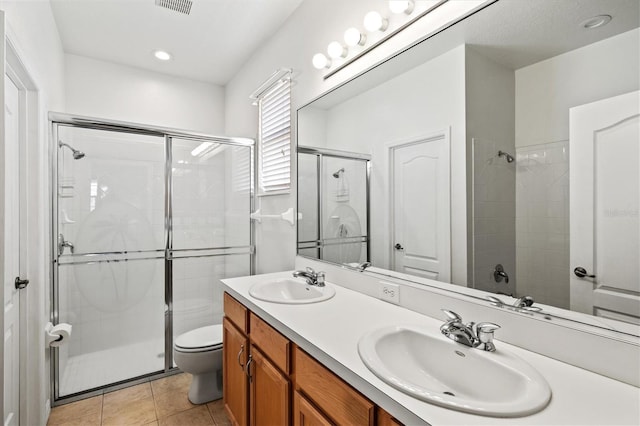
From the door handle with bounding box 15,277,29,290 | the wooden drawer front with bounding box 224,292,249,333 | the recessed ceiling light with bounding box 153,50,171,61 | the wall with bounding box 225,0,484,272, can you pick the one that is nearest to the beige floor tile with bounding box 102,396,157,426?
the wooden drawer front with bounding box 224,292,249,333

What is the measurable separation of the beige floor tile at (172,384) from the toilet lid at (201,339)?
0.40 meters

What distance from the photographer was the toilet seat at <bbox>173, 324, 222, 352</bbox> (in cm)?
207

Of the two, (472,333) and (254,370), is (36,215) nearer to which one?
(254,370)

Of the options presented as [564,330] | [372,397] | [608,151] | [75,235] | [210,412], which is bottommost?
[210,412]

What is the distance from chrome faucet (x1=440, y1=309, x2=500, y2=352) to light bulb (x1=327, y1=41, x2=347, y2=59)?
4.63ft

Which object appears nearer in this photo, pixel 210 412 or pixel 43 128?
pixel 43 128

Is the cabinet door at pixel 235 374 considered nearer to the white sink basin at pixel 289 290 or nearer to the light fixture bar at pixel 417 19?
the white sink basin at pixel 289 290

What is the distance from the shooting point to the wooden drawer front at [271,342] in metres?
1.18

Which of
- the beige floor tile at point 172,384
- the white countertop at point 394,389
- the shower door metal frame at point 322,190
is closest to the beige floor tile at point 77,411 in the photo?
the beige floor tile at point 172,384

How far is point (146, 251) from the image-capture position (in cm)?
248

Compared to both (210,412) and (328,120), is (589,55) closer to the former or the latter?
(328,120)

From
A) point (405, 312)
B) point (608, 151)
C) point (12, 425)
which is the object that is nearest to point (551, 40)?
point (608, 151)

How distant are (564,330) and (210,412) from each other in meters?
2.04

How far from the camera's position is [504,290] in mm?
1049
